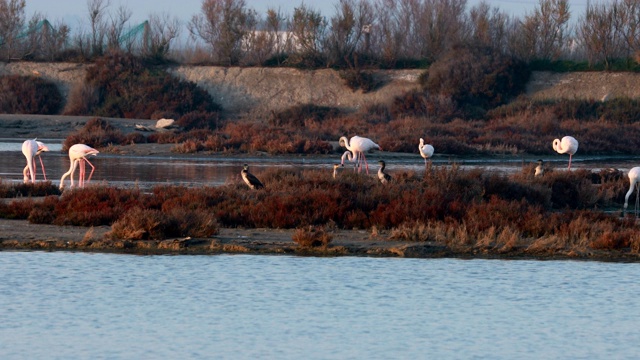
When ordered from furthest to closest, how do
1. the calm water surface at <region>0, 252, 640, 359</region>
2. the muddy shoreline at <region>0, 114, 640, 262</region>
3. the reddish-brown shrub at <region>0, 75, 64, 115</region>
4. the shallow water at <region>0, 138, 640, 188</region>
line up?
1. the reddish-brown shrub at <region>0, 75, 64, 115</region>
2. the shallow water at <region>0, 138, 640, 188</region>
3. the muddy shoreline at <region>0, 114, 640, 262</region>
4. the calm water surface at <region>0, 252, 640, 359</region>

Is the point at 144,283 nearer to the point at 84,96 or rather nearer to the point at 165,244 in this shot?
the point at 165,244

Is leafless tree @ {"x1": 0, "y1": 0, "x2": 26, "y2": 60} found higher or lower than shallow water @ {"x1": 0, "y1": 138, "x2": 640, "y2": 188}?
higher

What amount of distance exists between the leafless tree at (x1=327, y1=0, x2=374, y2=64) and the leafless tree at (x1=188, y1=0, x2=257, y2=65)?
5.34 m

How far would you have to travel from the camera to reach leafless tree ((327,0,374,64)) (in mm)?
65312

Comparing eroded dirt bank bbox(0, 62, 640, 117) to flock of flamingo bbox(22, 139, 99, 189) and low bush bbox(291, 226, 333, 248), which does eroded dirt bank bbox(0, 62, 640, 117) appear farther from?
low bush bbox(291, 226, 333, 248)

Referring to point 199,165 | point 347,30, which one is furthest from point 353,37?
point 199,165

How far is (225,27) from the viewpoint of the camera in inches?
2638

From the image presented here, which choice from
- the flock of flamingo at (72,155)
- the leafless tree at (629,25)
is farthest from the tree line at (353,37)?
the flock of flamingo at (72,155)

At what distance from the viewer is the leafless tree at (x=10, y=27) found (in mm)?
67188

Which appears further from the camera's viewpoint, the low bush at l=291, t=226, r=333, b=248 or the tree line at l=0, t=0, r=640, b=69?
the tree line at l=0, t=0, r=640, b=69

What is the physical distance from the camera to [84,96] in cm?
6081

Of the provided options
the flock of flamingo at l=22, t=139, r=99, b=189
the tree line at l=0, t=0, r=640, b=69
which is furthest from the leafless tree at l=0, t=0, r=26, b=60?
the flock of flamingo at l=22, t=139, r=99, b=189

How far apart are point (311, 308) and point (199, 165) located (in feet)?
69.1

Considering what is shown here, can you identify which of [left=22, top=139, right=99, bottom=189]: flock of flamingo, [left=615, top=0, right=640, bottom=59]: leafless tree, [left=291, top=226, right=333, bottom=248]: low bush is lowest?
[left=291, top=226, right=333, bottom=248]: low bush
